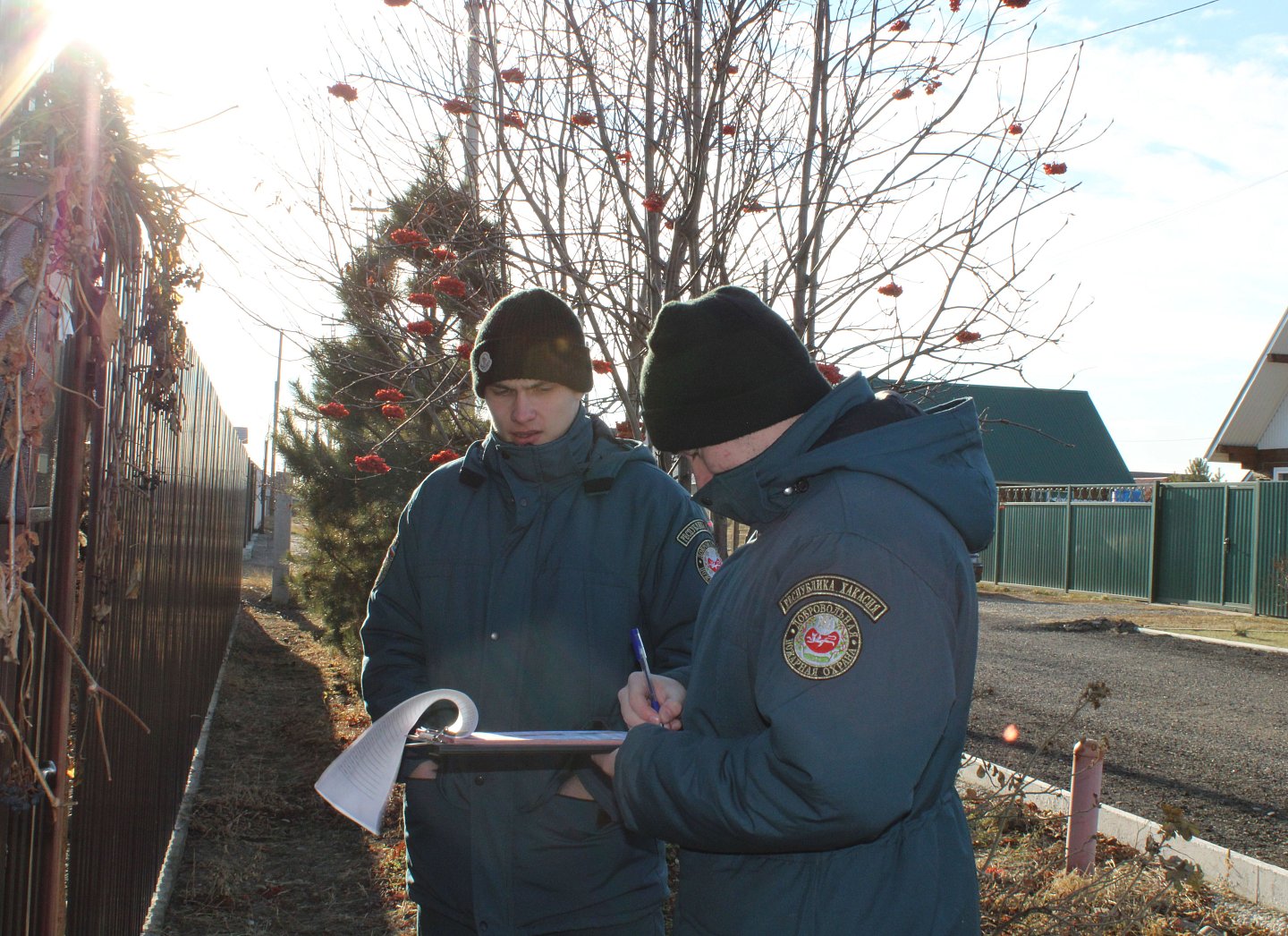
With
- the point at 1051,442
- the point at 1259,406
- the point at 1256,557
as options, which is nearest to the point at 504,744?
the point at 1256,557

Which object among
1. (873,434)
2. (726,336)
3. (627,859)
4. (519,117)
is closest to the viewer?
(873,434)

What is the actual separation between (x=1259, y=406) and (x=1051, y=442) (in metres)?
19.3

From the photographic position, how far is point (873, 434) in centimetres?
160

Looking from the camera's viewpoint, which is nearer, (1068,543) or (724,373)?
(724,373)

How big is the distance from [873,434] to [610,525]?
106cm

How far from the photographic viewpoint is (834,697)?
1.40m

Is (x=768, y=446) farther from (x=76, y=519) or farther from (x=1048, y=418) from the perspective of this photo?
(x=1048, y=418)

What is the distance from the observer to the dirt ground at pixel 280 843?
465 cm

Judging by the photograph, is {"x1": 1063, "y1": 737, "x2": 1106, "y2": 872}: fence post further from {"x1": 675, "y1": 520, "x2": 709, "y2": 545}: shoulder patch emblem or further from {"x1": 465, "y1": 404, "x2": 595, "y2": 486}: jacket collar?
{"x1": 465, "y1": 404, "x2": 595, "y2": 486}: jacket collar

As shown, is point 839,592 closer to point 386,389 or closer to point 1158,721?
point 386,389

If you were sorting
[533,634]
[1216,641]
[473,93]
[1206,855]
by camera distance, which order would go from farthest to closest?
[1216,641] → [1206,855] → [473,93] → [533,634]

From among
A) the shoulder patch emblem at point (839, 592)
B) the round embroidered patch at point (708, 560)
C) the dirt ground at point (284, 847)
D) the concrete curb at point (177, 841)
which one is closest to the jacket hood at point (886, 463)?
the shoulder patch emblem at point (839, 592)

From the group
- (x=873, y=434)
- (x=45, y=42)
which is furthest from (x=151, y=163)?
(x=873, y=434)

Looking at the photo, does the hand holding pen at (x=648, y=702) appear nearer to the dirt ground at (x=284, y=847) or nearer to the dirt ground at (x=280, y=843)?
the dirt ground at (x=284, y=847)
